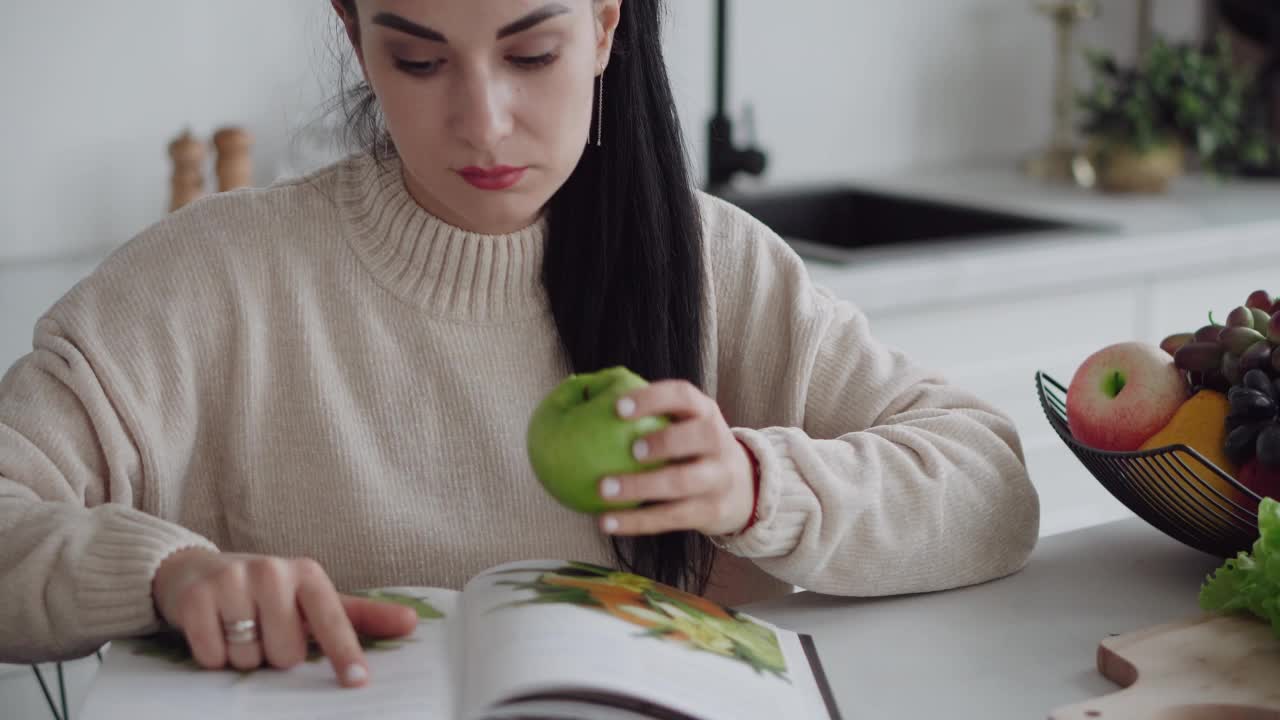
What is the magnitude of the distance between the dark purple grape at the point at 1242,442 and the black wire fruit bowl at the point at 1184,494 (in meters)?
0.02

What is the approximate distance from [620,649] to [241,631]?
0.23 meters

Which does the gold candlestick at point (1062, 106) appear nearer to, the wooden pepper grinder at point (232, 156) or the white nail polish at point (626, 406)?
the wooden pepper grinder at point (232, 156)

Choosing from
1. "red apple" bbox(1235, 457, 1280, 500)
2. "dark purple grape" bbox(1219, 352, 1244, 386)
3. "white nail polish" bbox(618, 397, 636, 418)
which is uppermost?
"white nail polish" bbox(618, 397, 636, 418)

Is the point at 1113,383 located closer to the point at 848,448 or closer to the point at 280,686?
the point at 848,448

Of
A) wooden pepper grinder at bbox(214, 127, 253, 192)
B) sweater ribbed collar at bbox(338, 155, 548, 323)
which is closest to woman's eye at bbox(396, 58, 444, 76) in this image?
sweater ribbed collar at bbox(338, 155, 548, 323)

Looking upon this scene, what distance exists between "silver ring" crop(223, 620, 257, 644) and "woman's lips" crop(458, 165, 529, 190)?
1.26ft

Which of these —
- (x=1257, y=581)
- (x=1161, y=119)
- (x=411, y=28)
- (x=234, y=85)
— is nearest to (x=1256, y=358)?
(x=1257, y=581)

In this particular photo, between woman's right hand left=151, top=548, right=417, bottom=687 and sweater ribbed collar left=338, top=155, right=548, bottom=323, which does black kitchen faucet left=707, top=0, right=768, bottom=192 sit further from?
woman's right hand left=151, top=548, right=417, bottom=687

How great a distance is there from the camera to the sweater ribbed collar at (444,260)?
1255 mm

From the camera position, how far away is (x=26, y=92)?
225cm

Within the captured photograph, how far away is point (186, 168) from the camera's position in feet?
7.48

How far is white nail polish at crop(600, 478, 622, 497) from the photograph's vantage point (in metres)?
0.91

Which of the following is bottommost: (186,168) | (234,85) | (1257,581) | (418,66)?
(1257,581)

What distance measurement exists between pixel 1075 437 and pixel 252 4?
1670 millimetres
